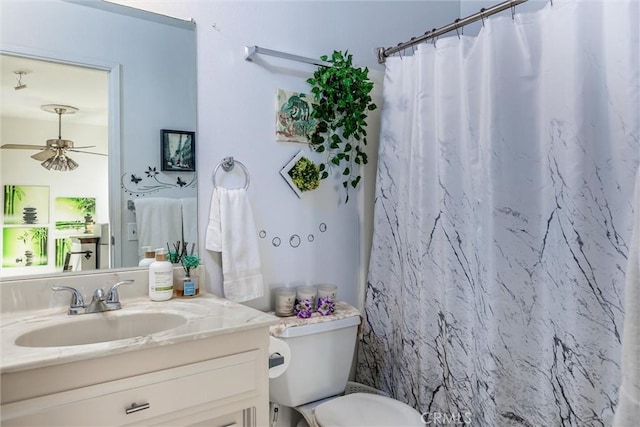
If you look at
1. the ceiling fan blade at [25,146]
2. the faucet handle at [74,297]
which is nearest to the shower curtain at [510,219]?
the faucet handle at [74,297]

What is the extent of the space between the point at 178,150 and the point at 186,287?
0.48 metres

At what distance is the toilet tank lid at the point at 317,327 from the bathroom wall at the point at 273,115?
0.25m

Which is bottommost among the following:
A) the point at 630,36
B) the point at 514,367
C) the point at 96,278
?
the point at 514,367

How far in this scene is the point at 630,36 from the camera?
3.84 ft

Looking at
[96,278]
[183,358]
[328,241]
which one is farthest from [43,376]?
[328,241]

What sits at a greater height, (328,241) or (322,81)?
(322,81)

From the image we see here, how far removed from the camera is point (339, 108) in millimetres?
1754

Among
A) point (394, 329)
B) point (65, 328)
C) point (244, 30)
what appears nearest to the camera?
point (65, 328)

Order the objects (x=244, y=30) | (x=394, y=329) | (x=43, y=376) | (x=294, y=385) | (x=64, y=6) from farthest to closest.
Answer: (x=394, y=329) → (x=244, y=30) → (x=294, y=385) → (x=64, y=6) → (x=43, y=376)

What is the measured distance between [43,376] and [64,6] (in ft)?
3.58

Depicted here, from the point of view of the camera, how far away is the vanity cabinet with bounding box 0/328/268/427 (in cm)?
85

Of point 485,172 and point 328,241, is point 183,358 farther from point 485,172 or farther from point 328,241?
point 485,172

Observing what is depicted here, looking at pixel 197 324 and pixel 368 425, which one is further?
pixel 368 425

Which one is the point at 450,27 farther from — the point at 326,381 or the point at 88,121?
the point at 326,381
